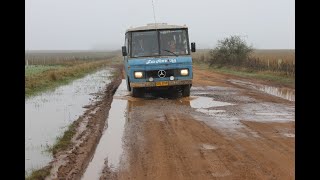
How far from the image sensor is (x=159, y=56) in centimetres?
1620

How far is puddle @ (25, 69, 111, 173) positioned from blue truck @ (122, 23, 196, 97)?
2361mm

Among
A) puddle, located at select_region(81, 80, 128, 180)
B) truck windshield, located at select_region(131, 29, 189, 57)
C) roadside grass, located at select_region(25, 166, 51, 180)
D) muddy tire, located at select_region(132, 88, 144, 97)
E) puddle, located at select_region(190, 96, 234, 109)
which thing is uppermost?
truck windshield, located at select_region(131, 29, 189, 57)

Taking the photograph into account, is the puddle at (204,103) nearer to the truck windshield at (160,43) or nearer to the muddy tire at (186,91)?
the muddy tire at (186,91)

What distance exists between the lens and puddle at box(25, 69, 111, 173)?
26.6 feet

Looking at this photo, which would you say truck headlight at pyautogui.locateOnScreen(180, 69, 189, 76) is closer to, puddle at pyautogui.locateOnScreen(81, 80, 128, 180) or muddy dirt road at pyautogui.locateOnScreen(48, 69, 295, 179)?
muddy dirt road at pyautogui.locateOnScreen(48, 69, 295, 179)

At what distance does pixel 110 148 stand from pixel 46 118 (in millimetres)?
4883

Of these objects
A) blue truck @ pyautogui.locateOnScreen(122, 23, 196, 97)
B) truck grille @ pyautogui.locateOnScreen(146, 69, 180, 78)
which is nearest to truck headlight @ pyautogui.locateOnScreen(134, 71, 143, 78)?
blue truck @ pyautogui.locateOnScreen(122, 23, 196, 97)

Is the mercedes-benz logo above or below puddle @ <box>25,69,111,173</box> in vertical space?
above
